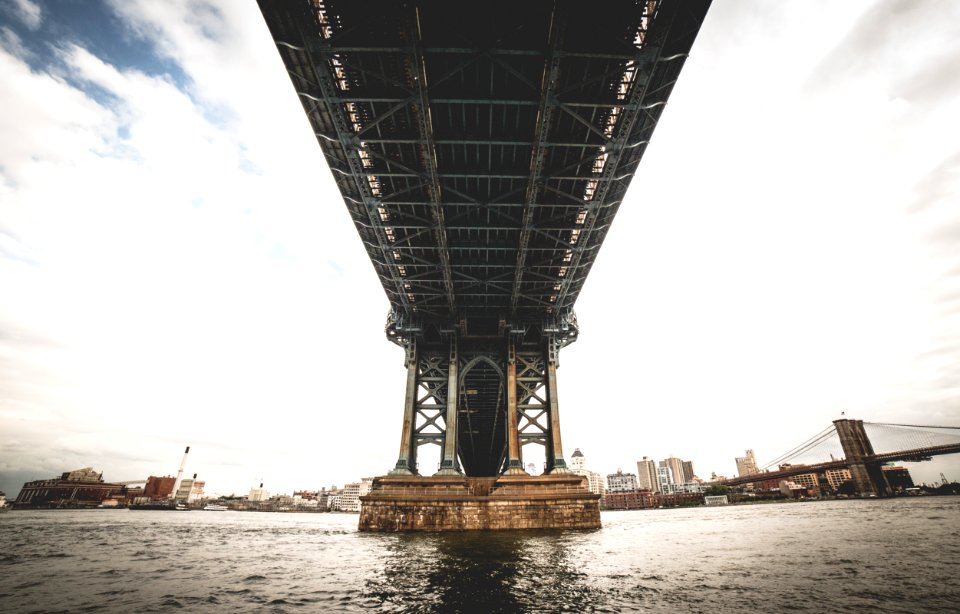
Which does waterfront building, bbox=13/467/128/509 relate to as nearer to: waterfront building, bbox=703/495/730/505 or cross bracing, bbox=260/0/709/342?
cross bracing, bbox=260/0/709/342

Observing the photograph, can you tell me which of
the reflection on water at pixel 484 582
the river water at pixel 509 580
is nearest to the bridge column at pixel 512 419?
the river water at pixel 509 580

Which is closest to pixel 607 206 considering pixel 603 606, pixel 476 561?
pixel 476 561

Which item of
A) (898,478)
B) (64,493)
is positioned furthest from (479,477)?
(64,493)

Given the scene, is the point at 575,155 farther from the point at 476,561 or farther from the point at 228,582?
the point at 228,582

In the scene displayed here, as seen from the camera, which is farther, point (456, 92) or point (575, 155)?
point (575, 155)

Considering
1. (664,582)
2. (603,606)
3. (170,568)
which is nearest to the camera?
(603,606)

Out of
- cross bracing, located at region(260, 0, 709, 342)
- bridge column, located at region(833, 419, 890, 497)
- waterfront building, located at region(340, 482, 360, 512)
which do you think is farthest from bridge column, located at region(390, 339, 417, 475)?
waterfront building, located at region(340, 482, 360, 512)
